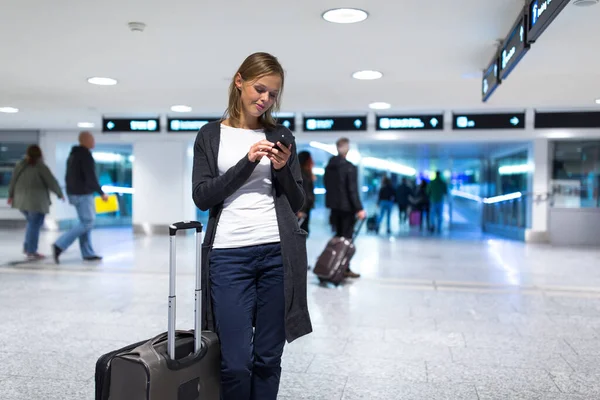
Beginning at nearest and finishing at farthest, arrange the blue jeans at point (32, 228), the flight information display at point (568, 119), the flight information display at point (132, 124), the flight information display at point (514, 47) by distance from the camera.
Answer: the flight information display at point (514, 47) → the blue jeans at point (32, 228) → the flight information display at point (568, 119) → the flight information display at point (132, 124)

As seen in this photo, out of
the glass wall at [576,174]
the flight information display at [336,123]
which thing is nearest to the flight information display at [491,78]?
the flight information display at [336,123]

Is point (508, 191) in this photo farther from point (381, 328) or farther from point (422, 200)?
point (381, 328)

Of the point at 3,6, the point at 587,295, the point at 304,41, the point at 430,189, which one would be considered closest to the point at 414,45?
the point at 304,41

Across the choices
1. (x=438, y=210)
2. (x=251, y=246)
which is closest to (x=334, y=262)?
(x=251, y=246)

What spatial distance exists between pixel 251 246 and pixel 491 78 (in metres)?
5.04

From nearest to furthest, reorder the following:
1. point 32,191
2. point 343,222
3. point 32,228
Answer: point 343,222 → point 32,191 → point 32,228

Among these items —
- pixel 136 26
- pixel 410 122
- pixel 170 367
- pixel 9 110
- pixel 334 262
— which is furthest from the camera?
pixel 9 110

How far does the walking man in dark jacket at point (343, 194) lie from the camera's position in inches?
278

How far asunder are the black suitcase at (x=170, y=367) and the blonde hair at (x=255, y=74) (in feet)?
1.61

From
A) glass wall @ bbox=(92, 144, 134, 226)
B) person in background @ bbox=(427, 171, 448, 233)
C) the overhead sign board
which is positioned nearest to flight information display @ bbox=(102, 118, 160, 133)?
the overhead sign board

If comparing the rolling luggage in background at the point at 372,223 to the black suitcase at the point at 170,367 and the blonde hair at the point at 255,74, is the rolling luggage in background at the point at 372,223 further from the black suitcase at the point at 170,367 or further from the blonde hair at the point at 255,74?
the black suitcase at the point at 170,367

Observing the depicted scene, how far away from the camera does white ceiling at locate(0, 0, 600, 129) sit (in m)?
5.00

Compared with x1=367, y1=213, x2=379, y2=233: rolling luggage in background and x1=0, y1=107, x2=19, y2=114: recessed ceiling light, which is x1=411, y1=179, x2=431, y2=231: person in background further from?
x1=0, y1=107, x2=19, y2=114: recessed ceiling light

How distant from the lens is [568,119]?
9211mm
